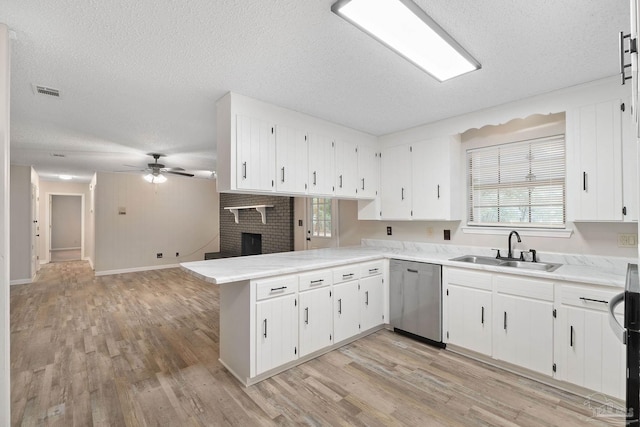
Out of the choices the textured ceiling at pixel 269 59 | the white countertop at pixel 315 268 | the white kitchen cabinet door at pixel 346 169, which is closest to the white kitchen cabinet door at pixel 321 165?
the white kitchen cabinet door at pixel 346 169

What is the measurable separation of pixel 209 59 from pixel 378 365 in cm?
288

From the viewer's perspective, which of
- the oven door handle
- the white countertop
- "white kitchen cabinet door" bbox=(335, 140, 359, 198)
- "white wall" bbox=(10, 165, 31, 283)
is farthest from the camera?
"white wall" bbox=(10, 165, 31, 283)

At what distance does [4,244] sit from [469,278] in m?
3.40

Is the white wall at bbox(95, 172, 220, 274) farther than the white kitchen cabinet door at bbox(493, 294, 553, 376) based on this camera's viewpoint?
Yes

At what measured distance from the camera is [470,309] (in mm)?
2840

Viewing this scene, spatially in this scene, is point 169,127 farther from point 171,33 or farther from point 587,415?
point 587,415

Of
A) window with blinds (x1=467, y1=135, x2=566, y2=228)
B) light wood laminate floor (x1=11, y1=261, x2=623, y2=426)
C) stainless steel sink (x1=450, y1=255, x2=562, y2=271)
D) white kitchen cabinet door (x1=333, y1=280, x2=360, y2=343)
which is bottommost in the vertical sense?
light wood laminate floor (x1=11, y1=261, x2=623, y2=426)

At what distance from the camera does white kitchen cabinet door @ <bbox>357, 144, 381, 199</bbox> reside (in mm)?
3883

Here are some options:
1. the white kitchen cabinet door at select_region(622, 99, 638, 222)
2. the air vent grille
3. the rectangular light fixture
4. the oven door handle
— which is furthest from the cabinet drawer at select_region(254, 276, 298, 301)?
the white kitchen cabinet door at select_region(622, 99, 638, 222)

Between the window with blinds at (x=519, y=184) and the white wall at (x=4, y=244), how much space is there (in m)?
3.99

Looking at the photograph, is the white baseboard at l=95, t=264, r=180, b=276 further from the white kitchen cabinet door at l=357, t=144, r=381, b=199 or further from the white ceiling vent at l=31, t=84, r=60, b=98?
the white kitchen cabinet door at l=357, t=144, r=381, b=199

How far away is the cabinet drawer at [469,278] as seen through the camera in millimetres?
2733

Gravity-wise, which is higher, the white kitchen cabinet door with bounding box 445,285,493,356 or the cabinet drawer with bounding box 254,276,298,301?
the cabinet drawer with bounding box 254,276,298,301

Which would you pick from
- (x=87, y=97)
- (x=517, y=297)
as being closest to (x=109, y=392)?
(x=87, y=97)
